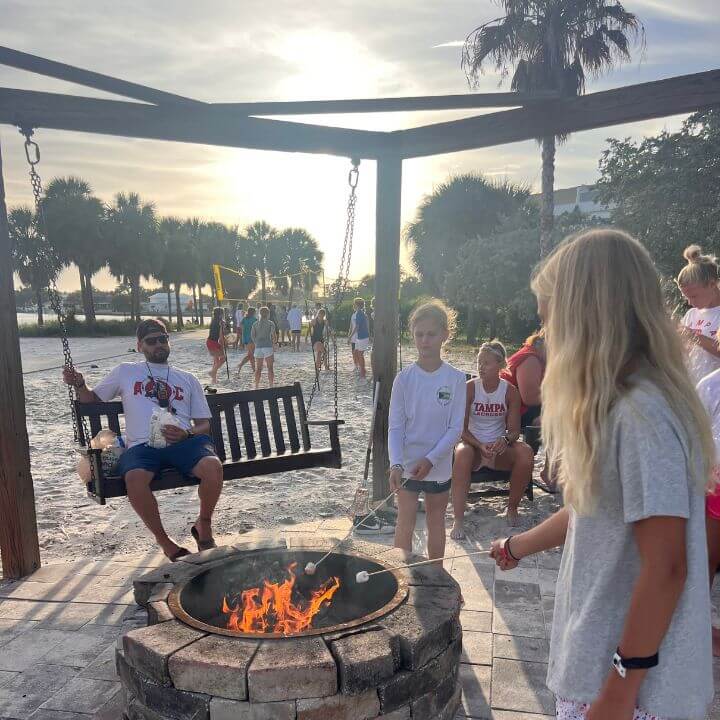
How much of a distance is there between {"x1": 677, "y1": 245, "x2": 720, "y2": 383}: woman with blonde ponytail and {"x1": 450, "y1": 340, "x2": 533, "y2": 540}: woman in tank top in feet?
4.44

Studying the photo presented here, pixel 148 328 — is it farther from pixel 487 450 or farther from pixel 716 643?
pixel 716 643

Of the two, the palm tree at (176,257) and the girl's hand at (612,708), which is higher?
the palm tree at (176,257)

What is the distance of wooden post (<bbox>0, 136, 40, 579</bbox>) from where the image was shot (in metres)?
4.01

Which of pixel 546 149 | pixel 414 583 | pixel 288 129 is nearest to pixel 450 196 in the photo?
pixel 546 149

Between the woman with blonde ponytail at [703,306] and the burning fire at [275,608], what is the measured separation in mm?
2893

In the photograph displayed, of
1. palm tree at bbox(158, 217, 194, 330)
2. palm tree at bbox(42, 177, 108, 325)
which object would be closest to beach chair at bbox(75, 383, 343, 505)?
palm tree at bbox(42, 177, 108, 325)

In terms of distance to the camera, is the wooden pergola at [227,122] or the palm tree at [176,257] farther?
the palm tree at [176,257]

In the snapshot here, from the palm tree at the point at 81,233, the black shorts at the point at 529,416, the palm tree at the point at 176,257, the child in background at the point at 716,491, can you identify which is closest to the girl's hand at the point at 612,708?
the child in background at the point at 716,491

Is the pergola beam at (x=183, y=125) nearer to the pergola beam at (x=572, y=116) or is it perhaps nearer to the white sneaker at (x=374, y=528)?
the pergola beam at (x=572, y=116)

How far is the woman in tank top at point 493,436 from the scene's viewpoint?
4.92m

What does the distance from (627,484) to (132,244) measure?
4494cm

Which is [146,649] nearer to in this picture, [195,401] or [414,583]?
[414,583]

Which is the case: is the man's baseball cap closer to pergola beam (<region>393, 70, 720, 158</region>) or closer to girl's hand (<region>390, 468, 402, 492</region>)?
girl's hand (<region>390, 468, 402, 492</region>)

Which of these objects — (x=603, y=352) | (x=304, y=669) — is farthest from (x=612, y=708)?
(x=304, y=669)
